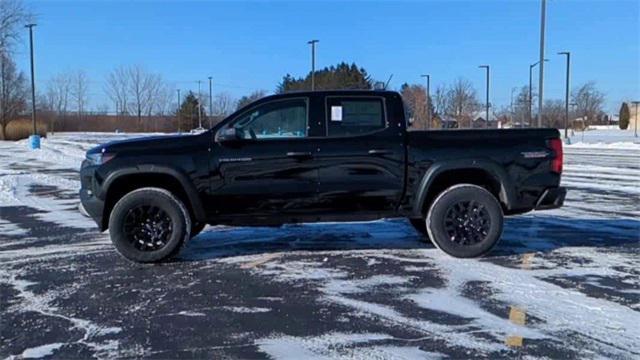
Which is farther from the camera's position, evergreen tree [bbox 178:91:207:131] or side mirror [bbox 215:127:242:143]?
evergreen tree [bbox 178:91:207:131]

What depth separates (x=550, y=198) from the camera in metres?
7.39

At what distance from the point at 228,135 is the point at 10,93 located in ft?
207

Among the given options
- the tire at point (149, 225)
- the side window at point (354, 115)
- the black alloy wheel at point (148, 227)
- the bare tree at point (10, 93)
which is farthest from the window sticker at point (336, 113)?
the bare tree at point (10, 93)

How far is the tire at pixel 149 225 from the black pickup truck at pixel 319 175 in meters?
0.01

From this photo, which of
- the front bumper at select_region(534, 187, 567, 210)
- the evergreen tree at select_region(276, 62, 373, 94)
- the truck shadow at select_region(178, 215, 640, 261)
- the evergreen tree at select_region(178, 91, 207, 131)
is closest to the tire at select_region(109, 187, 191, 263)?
the truck shadow at select_region(178, 215, 640, 261)

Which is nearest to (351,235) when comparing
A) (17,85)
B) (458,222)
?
(458,222)

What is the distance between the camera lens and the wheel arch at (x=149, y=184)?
6.93 meters

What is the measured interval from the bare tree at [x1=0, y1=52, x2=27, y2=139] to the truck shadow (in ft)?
183

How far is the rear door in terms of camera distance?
7.16 m

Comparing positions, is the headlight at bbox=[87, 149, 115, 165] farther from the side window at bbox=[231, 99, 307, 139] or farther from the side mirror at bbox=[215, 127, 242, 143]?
the side window at bbox=[231, 99, 307, 139]

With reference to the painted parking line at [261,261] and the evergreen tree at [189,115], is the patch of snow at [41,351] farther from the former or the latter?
the evergreen tree at [189,115]

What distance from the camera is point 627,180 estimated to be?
55.4ft

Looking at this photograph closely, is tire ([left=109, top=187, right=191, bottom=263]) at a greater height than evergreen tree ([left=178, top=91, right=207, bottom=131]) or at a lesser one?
lesser

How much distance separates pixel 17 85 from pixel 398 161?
2548 inches
